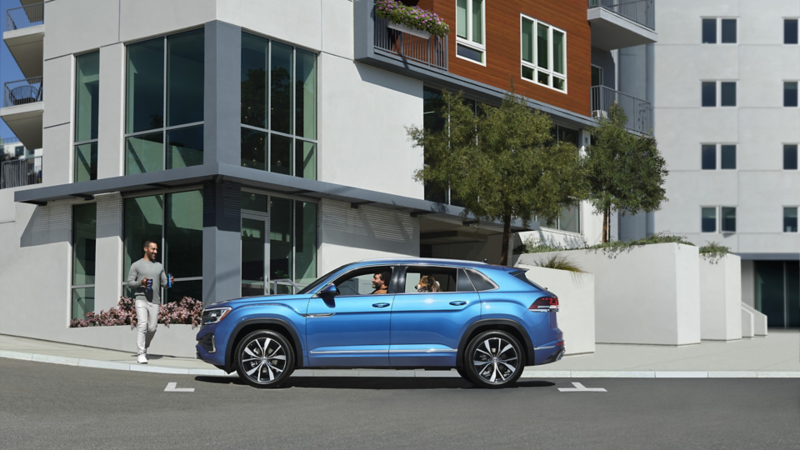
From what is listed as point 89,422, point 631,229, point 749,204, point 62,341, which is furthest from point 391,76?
point 749,204

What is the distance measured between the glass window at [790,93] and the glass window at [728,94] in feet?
7.71

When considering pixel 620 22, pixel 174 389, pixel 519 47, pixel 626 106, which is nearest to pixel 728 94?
pixel 626 106

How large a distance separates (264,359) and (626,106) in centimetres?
2361

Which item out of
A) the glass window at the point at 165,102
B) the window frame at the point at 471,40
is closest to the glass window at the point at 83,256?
the glass window at the point at 165,102

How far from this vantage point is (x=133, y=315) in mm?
19406

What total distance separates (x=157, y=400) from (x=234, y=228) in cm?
852

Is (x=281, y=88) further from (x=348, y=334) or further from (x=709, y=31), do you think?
(x=709, y=31)

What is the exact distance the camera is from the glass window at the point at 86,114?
20.9 metres

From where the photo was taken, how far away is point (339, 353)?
12.2m

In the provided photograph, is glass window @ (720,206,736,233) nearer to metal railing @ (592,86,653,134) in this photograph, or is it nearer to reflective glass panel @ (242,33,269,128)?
metal railing @ (592,86,653,134)

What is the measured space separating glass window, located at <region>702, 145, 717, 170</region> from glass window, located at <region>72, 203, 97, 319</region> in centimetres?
3206

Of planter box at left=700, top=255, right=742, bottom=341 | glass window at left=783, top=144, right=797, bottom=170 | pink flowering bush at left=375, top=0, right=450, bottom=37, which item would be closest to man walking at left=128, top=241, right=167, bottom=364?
pink flowering bush at left=375, top=0, right=450, bottom=37

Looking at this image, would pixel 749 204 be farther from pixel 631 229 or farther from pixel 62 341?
pixel 62 341

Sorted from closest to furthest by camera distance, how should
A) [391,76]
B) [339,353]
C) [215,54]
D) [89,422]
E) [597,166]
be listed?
1. [89,422]
2. [339,353]
3. [215,54]
4. [391,76]
5. [597,166]
